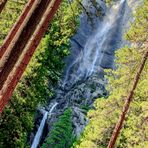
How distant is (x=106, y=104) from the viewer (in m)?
18.0

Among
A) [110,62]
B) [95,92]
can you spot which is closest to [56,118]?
[95,92]

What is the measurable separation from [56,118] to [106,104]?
30335mm

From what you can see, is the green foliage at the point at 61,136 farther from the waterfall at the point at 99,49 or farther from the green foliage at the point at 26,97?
the waterfall at the point at 99,49

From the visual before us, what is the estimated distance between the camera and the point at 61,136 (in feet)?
135

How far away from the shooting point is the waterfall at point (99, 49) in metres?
58.5

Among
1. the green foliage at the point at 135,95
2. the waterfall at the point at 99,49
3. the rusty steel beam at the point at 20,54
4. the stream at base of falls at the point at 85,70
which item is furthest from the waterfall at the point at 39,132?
the rusty steel beam at the point at 20,54

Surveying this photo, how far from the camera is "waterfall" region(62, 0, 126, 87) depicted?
58469 mm

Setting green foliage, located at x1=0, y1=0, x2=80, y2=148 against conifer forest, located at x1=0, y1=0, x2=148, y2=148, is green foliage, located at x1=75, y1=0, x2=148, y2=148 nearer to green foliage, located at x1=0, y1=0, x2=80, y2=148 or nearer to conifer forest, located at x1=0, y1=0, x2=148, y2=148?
conifer forest, located at x1=0, y1=0, x2=148, y2=148

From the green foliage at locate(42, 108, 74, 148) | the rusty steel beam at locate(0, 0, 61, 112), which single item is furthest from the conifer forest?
the green foliage at locate(42, 108, 74, 148)

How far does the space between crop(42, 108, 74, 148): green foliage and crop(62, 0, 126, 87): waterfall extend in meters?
13.4

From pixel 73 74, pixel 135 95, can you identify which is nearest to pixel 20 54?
pixel 135 95

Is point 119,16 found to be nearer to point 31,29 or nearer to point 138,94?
point 138,94

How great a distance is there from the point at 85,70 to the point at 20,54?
53.8m

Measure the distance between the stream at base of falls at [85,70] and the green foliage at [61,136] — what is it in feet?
9.72
